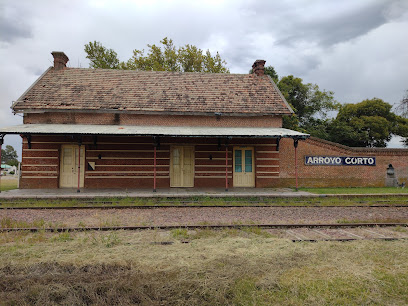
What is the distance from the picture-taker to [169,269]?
3602mm

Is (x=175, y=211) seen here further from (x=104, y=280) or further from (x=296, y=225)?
(x=104, y=280)

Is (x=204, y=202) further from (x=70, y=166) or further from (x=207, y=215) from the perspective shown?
(x=70, y=166)

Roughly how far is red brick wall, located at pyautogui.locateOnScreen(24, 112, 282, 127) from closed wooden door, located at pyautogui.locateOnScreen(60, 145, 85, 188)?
156cm

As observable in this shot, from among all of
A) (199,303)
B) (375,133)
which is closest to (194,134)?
(199,303)

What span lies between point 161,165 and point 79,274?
1052 cm

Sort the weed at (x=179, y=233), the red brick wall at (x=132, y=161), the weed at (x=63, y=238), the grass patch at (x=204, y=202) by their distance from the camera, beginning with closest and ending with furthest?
the weed at (x=63, y=238) → the weed at (x=179, y=233) → the grass patch at (x=204, y=202) → the red brick wall at (x=132, y=161)

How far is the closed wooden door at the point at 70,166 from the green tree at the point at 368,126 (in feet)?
68.2

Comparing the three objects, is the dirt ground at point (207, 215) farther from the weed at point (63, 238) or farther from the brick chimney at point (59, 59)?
the brick chimney at point (59, 59)

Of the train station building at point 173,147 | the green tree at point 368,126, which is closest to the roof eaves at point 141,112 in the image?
the train station building at point 173,147

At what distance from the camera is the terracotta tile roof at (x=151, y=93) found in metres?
14.1

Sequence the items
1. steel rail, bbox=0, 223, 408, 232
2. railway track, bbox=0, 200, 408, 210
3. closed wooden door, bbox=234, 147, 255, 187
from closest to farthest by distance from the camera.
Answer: steel rail, bbox=0, 223, 408, 232 → railway track, bbox=0, 200, 408, 210 → closed wooden door, bbox=234, 147, 255, 187

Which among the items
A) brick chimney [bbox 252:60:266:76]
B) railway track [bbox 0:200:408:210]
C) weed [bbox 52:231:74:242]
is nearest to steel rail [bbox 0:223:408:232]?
weed [bbox 52:231:74:242]

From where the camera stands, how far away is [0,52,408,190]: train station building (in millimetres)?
13516

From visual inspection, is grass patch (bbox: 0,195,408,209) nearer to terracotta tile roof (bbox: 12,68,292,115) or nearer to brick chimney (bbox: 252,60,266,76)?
terracotta tile roof (bbox: 12,68,292,115)
